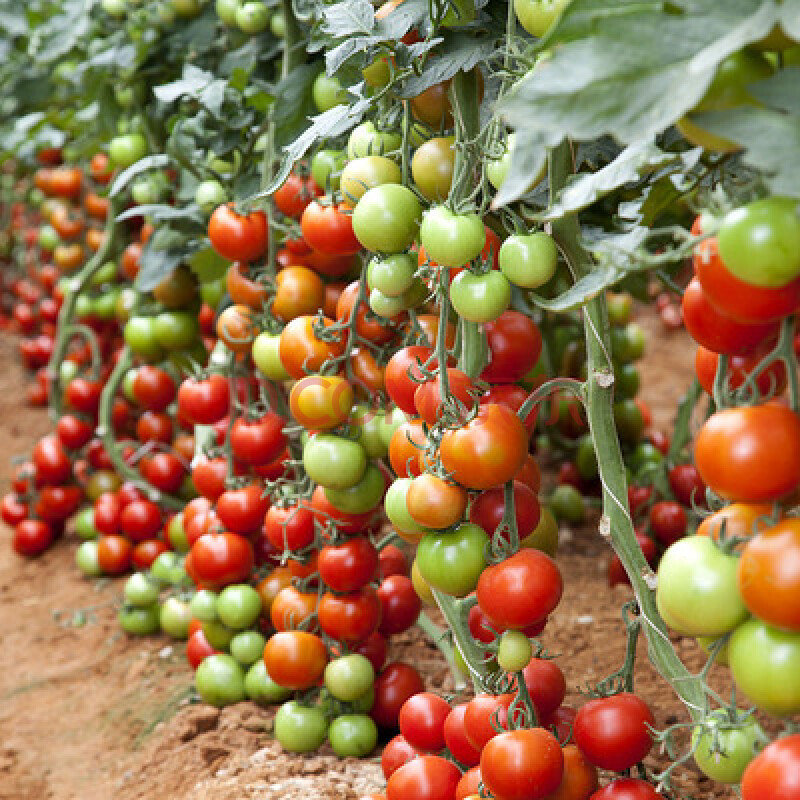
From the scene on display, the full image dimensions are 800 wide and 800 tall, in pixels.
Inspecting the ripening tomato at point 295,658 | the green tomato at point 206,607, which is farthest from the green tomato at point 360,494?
the green tomato at point 206,607

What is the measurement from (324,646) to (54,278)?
225cm

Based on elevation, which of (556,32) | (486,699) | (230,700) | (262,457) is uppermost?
(556,32)

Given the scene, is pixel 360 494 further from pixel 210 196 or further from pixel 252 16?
pixel 252 16

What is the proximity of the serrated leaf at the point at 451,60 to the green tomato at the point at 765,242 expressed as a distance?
45cm

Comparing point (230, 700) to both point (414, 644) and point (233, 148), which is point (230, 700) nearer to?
point (414, 644)

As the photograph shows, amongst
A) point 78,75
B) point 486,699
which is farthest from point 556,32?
point 78,75

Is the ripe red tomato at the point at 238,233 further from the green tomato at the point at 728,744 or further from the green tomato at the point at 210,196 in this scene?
the green tomato at the point at 728,744

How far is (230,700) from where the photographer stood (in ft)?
5.63

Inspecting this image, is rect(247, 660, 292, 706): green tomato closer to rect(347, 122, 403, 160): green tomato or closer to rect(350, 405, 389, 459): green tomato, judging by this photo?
rect(350, 405, 389, 459): green tomato

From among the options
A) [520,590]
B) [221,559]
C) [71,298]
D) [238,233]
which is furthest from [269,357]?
[71,298]

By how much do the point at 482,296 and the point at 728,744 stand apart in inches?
19.4

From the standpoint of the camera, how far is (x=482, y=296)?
1.02m

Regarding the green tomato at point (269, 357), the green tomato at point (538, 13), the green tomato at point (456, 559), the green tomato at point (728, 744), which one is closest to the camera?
the green tomato at point (728, 744)

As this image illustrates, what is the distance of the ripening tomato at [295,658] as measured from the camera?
1.49 meters
